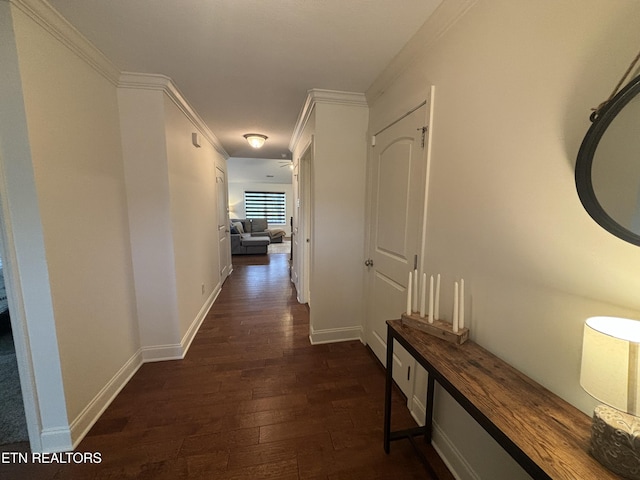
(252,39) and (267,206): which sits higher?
(252,39)

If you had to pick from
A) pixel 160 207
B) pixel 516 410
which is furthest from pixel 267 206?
pixel 516 410

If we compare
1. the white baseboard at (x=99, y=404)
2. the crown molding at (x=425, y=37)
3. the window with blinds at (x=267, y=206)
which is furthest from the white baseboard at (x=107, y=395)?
the window with blinds at (x=267, y=206)

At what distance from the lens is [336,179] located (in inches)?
92.6

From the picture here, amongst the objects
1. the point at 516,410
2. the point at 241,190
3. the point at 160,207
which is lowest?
the point at 516,410

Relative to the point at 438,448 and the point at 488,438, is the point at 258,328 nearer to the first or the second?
the point at 438,448

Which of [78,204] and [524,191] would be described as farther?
[78,204]

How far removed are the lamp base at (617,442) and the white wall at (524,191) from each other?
0.20 meters

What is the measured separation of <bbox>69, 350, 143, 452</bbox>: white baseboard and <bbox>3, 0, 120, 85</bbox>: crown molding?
2.10m

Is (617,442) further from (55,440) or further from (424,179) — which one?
Result: (55,440)

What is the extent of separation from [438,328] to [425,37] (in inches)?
61.8

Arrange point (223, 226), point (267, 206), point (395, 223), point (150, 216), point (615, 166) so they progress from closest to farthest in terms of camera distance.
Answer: point (615, 166) < point (395, 223) < point (150, 216) < point (223, 226) < point (267, 206)

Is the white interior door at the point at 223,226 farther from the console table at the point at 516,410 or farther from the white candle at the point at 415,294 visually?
the console table at the point at 516,410

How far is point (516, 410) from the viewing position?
0.76m

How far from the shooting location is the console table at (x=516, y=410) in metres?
0.59
